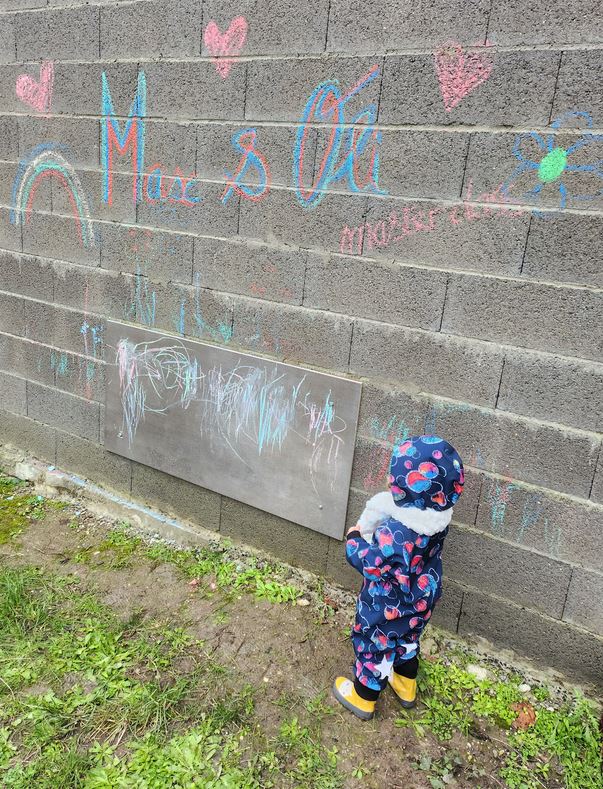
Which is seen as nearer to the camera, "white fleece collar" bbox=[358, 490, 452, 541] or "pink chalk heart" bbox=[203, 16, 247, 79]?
"white fleece collar" bbox=[358, 490, 452, 541]

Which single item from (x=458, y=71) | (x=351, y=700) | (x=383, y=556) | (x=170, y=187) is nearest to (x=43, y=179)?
(x=170, y=187)

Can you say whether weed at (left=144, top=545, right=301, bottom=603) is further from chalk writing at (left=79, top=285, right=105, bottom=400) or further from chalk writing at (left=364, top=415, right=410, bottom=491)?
chalk writing at (left=79, top=285, right=105, bottom=400)

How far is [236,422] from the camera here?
318 cm

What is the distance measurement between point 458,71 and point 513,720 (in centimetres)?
258

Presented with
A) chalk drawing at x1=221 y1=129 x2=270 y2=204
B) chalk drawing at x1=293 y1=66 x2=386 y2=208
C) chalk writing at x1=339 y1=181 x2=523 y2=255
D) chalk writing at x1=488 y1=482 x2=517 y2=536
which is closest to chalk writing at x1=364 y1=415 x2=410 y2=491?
chalk writing at x1=488 y1=482 x2=517 y2=536

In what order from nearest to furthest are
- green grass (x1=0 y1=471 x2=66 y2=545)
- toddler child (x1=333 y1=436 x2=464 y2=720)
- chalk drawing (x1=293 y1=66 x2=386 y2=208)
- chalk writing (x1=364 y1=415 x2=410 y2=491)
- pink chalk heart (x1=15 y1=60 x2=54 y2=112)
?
toddler child (x1=333 y1=436 x2=464 y2=720) → chalk drawing (x1=293 y1=66 x2=386 y2=208) → chalk writing (x1=364 y1=415 x2=410 y2=491) → pink chalk heart (x1=15 y1=60 x2=54 y2=112) → green grass (x1=0 y1=471 x2=66 y2=545)

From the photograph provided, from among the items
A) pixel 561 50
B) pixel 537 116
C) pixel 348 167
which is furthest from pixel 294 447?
pixel 561 50

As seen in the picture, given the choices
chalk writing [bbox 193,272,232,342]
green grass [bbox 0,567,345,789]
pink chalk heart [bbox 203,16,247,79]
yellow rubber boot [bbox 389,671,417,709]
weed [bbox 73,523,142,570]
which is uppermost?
pink chalk heart [bbox 203,16,247,79]

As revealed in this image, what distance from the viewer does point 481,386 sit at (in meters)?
2.51

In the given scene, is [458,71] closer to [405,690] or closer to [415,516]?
[415,516]

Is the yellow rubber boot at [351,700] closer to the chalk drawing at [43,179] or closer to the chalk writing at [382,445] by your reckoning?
the chalk writing at [382,445]

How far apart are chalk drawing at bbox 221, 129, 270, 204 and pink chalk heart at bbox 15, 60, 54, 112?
4.55 feet

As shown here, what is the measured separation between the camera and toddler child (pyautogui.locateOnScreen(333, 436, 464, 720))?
214 centimetres

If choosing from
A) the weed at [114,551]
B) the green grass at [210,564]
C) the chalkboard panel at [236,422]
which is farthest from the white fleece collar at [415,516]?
the weed at [114,551]
